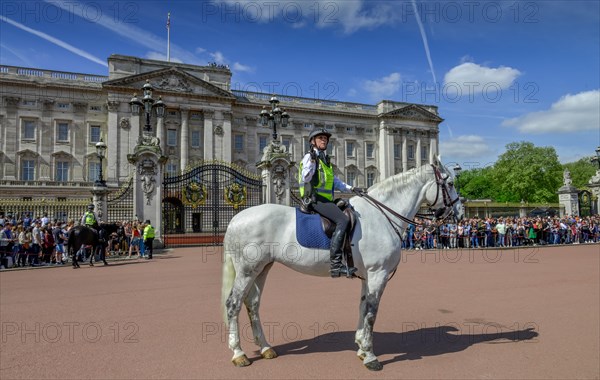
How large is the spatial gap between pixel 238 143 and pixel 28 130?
23630 mm

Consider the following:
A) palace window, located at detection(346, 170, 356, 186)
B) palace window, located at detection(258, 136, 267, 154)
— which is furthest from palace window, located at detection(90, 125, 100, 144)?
palace window, located at detection(346, 170, 356, 186)

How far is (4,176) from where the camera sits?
140 ft

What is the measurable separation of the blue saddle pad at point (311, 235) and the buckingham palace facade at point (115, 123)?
139 feet

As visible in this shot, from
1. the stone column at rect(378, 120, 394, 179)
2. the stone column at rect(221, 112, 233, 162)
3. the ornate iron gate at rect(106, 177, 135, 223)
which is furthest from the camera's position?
→ the stone column at rect(378, 120, 394, 179)

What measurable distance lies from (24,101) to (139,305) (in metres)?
46.9

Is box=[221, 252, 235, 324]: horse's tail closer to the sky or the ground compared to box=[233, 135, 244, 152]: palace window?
closer to the ground

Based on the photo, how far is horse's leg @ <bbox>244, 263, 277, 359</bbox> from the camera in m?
4.89

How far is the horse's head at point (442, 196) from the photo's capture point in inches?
223

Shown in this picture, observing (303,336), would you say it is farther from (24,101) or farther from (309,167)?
(24,101)

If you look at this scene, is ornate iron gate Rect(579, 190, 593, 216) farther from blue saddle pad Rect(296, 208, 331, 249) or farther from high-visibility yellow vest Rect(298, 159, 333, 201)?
blue saddle pad Rect(296, 208, 331, 249)

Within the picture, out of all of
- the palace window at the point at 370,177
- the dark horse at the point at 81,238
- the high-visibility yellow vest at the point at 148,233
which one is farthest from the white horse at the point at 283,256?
the palace window at the point at 370,177

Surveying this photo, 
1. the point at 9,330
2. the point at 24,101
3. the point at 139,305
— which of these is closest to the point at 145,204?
Result: the point at 139,305

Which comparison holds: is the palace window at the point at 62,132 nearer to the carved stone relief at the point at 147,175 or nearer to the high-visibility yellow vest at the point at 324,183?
the carved stone relief at the point at 147,175

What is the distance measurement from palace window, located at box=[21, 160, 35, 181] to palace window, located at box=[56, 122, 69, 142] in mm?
3774
